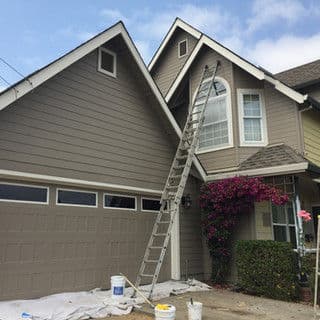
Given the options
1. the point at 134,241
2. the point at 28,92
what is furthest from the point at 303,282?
the point at 28,92

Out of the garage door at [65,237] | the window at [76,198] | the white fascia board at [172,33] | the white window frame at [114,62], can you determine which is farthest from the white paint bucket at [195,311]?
the white fascia board at [172,33]

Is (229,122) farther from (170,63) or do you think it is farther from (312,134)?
(170,63)

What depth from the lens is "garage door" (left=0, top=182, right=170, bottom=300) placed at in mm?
8109

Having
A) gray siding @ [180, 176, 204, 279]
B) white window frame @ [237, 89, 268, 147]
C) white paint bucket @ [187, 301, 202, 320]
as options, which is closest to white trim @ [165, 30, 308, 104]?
white window frame @ [237, 89, 268, 147]

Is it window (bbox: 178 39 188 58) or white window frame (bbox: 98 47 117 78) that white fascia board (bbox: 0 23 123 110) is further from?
window (bbox: 178 39 188 58)

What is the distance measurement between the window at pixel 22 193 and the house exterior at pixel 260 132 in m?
5.05

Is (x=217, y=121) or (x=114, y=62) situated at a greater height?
(x=114, y=62)

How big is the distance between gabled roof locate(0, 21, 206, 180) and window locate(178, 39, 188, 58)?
5.15 meters

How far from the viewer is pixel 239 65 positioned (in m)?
12.5

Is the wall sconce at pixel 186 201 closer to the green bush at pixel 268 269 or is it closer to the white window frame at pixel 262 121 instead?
the green bush at pixel 268 269

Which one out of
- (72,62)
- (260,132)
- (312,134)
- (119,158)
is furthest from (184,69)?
(72,62)

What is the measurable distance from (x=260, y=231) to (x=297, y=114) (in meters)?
3.40

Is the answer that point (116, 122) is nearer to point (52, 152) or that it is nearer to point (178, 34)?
point (52, 152)

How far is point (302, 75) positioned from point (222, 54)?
3.42 metres
